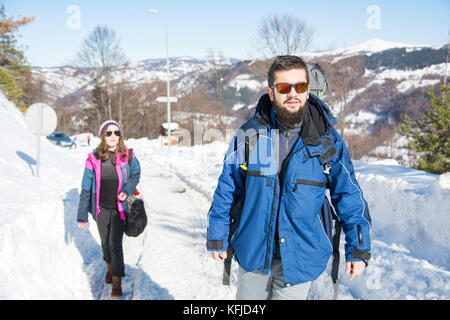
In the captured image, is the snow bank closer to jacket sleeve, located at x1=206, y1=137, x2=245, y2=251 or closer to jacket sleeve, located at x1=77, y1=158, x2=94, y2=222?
jacket sleeve, located at x1=206, y1=137, x2=245, y2=251

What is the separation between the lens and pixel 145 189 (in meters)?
10.4

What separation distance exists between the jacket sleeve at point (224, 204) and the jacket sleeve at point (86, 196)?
223 cm

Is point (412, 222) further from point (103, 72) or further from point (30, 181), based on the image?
point (103, 72)

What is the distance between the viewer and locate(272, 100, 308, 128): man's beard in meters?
2.18

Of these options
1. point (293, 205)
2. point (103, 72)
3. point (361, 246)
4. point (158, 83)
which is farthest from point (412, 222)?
point (158, 83)

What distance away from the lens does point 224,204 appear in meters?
2.25

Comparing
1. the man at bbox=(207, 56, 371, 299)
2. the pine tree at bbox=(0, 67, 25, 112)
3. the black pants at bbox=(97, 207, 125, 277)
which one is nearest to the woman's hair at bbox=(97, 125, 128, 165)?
the black pants at bbox=(97, 207, 125, 277)

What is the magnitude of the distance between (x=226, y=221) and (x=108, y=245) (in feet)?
7.73

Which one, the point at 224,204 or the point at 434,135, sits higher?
the point at 434,135

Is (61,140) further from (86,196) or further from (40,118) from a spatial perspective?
(86,196)

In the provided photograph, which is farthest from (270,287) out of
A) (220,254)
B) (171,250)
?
(171,250)

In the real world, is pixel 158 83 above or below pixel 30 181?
above

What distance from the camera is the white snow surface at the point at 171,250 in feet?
12.5

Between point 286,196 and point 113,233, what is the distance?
260 centimetres
